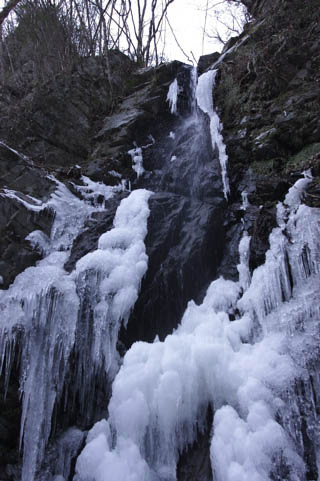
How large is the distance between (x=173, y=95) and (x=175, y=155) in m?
2.10

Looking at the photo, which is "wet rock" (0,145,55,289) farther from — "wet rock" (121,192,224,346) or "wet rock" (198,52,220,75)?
"wet rock" (198,52,220,75)

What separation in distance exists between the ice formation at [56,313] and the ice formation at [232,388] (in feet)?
1.83

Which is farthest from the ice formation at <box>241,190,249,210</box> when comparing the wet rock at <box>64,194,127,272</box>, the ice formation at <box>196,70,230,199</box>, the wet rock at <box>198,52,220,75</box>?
the wet rock at <box>198,52,220,75</box>

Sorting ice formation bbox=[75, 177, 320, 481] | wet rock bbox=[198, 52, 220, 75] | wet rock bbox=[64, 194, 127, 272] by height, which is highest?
wet rock bbox=[198, 52, 220, 75]

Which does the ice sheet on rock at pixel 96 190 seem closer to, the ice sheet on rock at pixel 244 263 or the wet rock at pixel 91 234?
the wet rock at pixel 91 234

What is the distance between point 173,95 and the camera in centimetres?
834

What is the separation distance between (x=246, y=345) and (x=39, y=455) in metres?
2.46

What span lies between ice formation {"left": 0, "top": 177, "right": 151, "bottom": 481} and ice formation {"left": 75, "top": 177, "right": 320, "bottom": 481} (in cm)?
56

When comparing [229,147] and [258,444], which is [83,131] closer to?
[229,147]

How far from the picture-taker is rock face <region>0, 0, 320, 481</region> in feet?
15.6

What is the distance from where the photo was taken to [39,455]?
3752 mm

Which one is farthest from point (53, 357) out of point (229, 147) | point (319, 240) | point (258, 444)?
point (229, 147)

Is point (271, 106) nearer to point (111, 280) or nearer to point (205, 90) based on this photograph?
point (205, 90)

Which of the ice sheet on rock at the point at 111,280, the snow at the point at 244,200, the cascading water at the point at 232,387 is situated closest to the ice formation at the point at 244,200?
the snow at the point at 244,200
